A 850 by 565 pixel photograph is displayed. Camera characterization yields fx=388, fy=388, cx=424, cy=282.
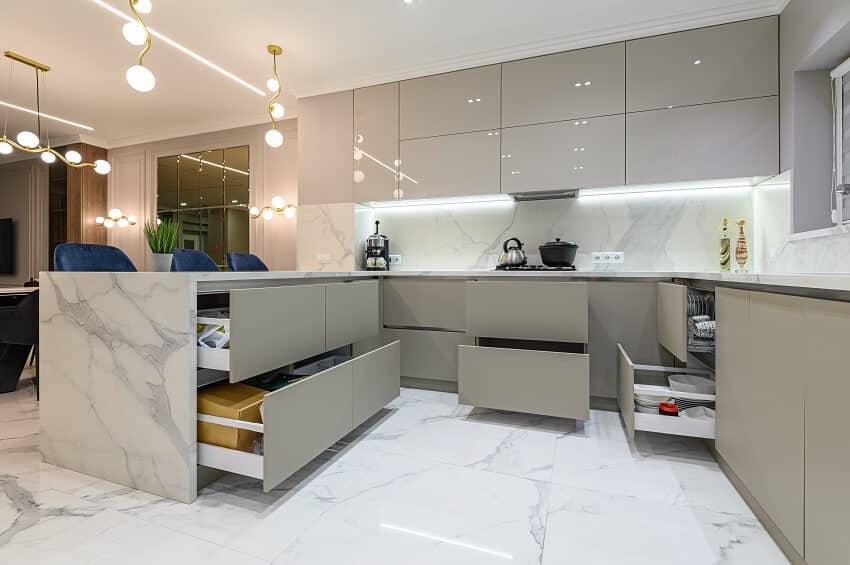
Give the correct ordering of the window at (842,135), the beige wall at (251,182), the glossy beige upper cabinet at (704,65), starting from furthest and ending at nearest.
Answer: the beige wall at (251,182)
the glossy beige upper cabinet at (704,65)
the window at (842,135)

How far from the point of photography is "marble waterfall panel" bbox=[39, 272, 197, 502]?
133 cm

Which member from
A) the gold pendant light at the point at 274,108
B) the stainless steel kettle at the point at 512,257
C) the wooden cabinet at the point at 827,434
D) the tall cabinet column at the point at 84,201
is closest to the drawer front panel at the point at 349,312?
the stainless steel kettle at the point at 512,257

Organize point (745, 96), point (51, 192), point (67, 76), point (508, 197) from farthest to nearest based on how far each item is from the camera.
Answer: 1. point (51, 192)
2. point (67, 76)
3. point (508, 197)
4. point (745, 96)

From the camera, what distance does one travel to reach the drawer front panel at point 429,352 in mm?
2734

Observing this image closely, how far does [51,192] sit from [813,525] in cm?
779

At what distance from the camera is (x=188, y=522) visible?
1.26 metres

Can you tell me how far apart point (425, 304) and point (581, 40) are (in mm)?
2124

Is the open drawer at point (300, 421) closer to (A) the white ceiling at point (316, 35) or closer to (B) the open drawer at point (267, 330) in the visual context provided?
(B) the open drawer at point (267, 330)

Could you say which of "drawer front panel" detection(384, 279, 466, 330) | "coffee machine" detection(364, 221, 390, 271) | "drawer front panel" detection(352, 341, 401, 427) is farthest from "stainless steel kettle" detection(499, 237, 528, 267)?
"drawer front panel" detection(352, 341, 401, 427)

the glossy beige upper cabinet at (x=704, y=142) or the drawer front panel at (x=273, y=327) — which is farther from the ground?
the glossy beige upper cabinet at (x=704, y=142)

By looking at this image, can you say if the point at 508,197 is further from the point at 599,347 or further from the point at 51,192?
the point at 51,192

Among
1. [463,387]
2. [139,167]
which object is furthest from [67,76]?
[463,387]

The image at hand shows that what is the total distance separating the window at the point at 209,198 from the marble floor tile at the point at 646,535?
4272mm

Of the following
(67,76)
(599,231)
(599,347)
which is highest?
(67,76)
